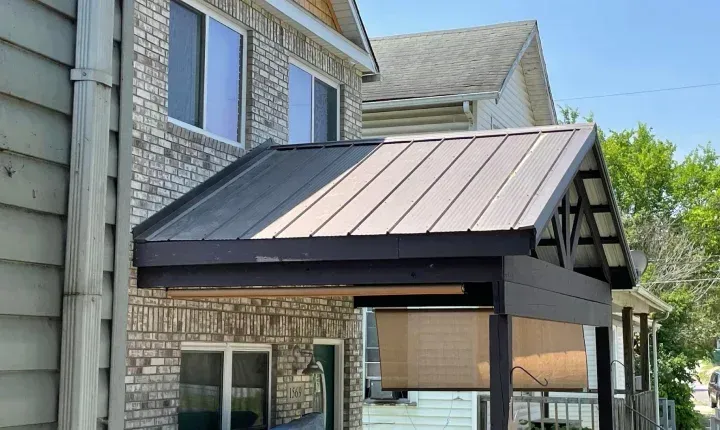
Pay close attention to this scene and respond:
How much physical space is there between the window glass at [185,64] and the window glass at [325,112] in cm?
254

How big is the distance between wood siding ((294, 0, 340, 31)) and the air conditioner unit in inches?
263

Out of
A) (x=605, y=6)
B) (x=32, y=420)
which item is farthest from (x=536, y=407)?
(x=605, y=6)

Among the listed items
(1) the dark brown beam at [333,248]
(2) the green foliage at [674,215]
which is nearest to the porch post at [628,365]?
(1) the dark brown beam at [333,248]

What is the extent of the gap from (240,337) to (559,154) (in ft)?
11.6

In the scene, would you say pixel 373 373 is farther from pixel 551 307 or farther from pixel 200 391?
pixel 551 307

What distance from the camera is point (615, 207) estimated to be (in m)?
8.97

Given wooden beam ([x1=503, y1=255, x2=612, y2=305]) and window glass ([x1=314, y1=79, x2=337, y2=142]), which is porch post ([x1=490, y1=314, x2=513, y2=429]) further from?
window glass ([x1=314, y1=79, x2=337, y2=142])

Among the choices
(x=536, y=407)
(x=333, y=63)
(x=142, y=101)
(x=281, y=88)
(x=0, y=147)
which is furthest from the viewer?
(x=536, y=407)

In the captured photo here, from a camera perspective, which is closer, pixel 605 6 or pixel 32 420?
pixel 32 420

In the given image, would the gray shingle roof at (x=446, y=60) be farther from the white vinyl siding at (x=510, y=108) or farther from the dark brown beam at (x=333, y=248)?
the dark brown beam at (x=333, y=248)

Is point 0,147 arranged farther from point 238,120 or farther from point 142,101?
point 238,120

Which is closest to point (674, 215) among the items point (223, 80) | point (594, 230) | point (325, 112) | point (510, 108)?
point (510, 108)

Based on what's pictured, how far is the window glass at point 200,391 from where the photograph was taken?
8383mm

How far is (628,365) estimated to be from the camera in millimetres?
14477
